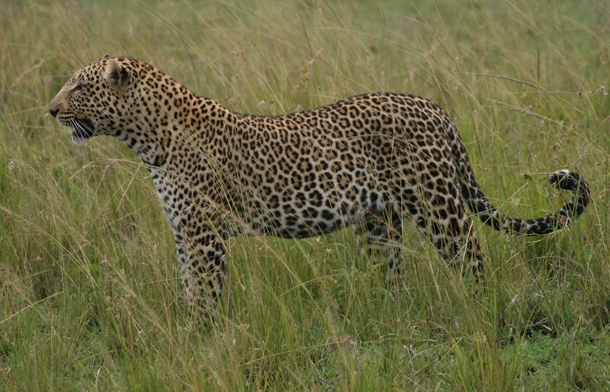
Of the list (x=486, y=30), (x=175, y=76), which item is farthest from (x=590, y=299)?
(x=486, y=30)

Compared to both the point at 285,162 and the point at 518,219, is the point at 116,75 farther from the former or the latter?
the point at 518,219

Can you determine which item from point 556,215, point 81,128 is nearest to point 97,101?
point 81,128

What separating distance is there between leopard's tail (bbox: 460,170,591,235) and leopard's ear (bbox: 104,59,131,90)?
224 centimetres

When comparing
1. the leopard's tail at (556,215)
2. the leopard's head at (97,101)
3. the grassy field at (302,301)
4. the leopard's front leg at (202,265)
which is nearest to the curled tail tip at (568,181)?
the leopard's tail at (556,215)

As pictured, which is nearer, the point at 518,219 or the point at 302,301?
the point at 518,219

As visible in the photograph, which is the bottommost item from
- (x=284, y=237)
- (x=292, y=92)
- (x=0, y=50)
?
(x=284, y=237)

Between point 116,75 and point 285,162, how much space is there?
3.93 ft

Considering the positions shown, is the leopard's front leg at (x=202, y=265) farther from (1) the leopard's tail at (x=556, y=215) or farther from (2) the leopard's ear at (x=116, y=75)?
(1) the leopard's tail at (x=556, y=215)

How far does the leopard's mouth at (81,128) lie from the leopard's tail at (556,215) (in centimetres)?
242

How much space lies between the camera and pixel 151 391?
4.64m

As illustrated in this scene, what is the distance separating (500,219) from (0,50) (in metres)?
6.60

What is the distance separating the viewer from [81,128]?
19.8ft

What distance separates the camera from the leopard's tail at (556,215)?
18.4 ft

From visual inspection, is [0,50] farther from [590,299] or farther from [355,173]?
[590,299]
